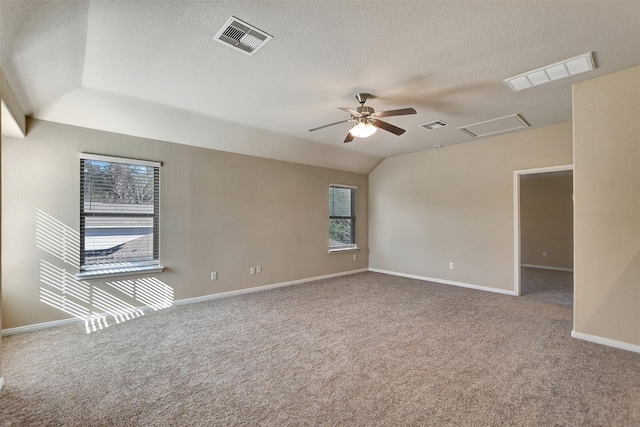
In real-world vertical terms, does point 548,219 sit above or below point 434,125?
below

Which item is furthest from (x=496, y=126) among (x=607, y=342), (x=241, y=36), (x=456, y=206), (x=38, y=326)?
(x=38, y=326)

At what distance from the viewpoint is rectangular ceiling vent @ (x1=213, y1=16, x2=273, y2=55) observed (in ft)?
7.13

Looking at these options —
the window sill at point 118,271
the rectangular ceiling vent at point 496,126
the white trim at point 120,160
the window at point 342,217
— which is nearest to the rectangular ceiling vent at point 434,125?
the rectangular ceiling vent at point 496,126

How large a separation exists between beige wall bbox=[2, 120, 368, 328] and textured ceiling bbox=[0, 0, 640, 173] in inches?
15.3

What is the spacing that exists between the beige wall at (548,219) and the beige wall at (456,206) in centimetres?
294

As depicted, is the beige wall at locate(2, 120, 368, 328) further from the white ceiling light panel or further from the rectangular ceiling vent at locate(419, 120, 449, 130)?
the white ceiling light panel

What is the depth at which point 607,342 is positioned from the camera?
301 centimetres

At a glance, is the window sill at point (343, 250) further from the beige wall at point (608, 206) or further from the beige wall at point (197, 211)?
the beige wall at point (608, 206)

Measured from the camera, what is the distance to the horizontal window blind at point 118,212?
3736 millimetres

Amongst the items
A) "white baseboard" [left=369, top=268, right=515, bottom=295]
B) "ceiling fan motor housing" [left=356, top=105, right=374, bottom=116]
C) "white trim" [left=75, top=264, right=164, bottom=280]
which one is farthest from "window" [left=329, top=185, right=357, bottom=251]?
"white trim" [left=75, top=264, right=164, bottom=280]

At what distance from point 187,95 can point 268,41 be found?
1545 millimetres

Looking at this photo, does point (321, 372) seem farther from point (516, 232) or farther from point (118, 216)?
point (516, 232)

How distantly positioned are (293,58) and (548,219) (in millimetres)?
8518

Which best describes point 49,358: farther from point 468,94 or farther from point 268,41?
point 468,94
